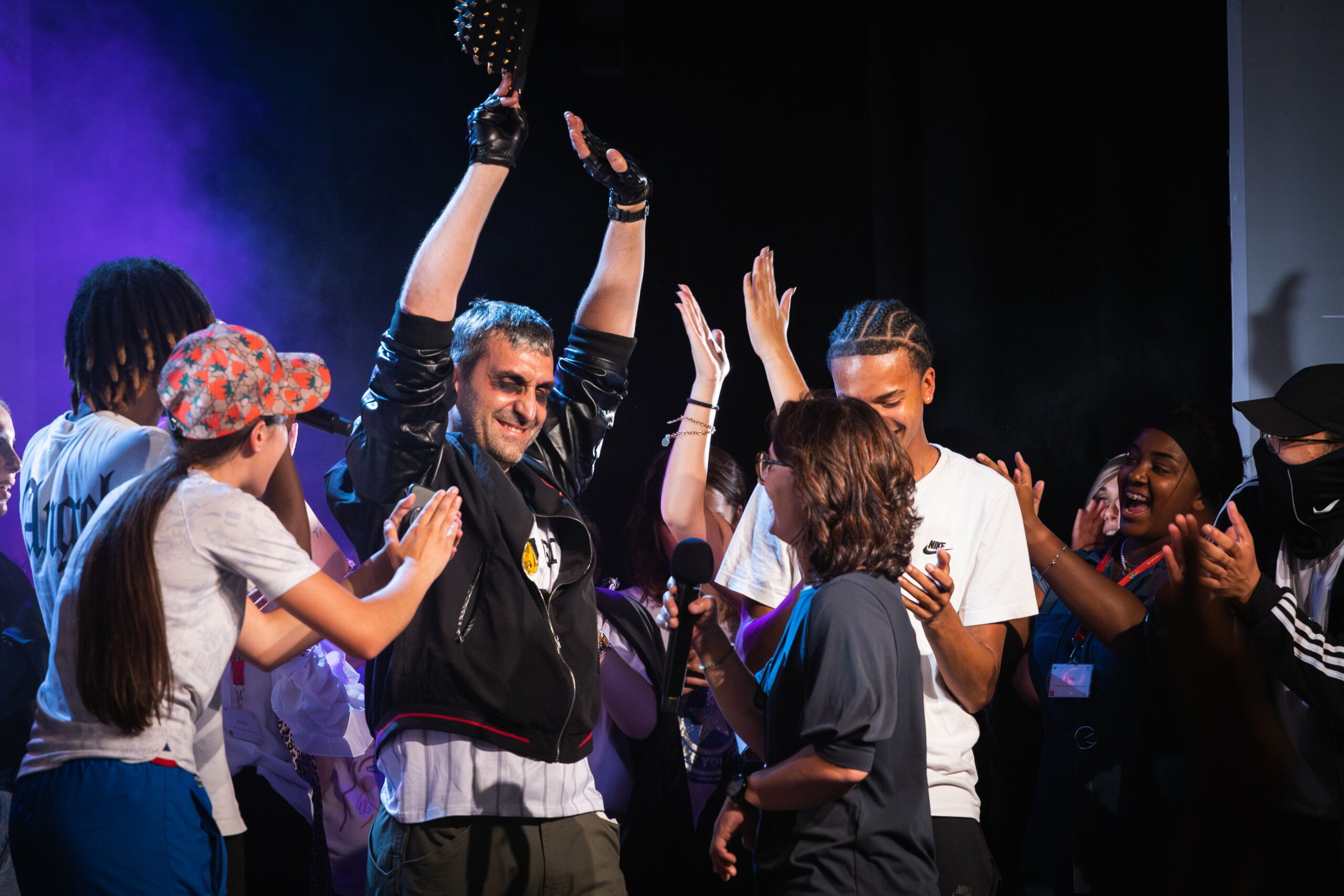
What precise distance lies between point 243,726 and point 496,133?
69.2 inches

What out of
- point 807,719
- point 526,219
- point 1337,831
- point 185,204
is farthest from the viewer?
point 526,219

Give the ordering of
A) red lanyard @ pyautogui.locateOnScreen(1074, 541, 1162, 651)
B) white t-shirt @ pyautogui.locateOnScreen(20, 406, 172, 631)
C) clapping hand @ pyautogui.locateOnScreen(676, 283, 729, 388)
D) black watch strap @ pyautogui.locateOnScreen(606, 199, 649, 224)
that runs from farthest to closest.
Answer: clapping hand @ pyautogui.locateOnScreen(676, 283, 729, 388) < red lanyard @ pyautogui.locateOnScreen(1074, 541, 1162, 651) < black watch strap @ pyautogui.locateOnScreen(606, 199, 649, 224) < white t-shirt @ pyautogui.locateOnScreen(20, 406, 172, 631)

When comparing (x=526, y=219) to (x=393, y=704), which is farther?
(x=526, y=219)

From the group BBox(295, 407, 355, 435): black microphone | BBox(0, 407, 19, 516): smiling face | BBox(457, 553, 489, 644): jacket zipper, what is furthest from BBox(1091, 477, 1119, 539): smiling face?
BBox(0, 407, 19, 516): smiling face

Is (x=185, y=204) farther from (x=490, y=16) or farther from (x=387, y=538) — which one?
(x=387, y=538)

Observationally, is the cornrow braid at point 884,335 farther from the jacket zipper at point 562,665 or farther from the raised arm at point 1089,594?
the jacket zipper at point 562,665

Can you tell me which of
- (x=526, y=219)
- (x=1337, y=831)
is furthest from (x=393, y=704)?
(x=1337, y=831)

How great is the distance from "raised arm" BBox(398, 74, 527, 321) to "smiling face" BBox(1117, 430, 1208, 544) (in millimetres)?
2129

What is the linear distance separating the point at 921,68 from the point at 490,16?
1987 mm

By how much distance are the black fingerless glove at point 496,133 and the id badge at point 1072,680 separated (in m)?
2.14

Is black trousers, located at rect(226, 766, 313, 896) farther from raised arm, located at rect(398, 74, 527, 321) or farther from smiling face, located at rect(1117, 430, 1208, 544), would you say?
smiling face, located at rect(1117, 430, 1208, 544)

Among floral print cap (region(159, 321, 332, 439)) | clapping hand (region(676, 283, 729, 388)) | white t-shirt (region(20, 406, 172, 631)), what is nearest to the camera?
floral print cap (region(159, 321, 332, 439))

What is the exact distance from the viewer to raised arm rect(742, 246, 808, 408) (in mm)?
3338

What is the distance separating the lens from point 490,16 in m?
2.43
